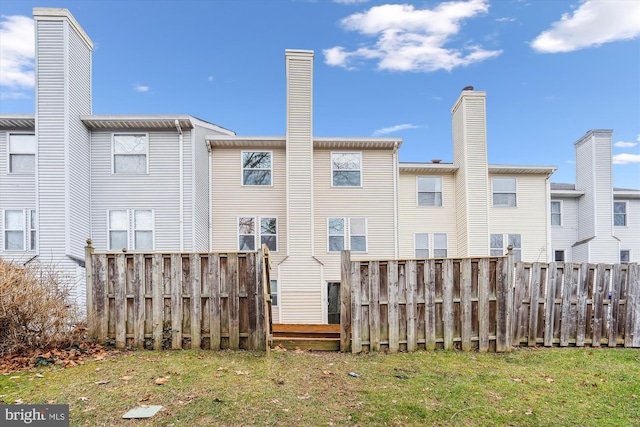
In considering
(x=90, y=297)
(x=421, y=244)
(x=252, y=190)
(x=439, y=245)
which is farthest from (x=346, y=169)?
(x=90, y=297)

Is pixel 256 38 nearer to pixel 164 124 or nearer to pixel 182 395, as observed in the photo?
pixel 164 124

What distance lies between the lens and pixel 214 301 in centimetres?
595

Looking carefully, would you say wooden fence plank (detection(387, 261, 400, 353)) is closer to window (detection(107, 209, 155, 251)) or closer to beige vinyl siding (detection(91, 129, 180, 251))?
beige vinyl siding (detection(91, 129, 180, 251))

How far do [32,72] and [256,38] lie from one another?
7.34 meters

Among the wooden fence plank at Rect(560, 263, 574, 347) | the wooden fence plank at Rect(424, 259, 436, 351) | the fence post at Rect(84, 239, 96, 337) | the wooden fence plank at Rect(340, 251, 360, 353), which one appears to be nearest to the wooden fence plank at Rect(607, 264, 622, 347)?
the wooden fence plank at Rect(560, 263, 574, 347)

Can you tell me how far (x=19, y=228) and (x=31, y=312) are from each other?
7959 mm

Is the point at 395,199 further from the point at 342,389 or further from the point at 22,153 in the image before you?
the point at 22,153

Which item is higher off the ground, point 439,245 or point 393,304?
point 439,245

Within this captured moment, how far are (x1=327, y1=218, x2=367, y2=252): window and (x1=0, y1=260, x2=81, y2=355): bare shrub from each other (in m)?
8.26

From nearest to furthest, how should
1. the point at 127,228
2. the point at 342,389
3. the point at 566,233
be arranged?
the point at 342,389
the point at 127,228
the point at 566,233

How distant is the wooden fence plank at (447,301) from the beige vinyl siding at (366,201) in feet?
20.4

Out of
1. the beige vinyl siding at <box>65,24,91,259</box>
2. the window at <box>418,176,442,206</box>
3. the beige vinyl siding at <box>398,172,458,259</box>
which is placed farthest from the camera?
the window at <box>418,176,442,206</box>

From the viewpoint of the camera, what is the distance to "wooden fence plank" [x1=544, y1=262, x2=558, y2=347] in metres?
6.50

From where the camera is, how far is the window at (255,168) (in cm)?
1241
